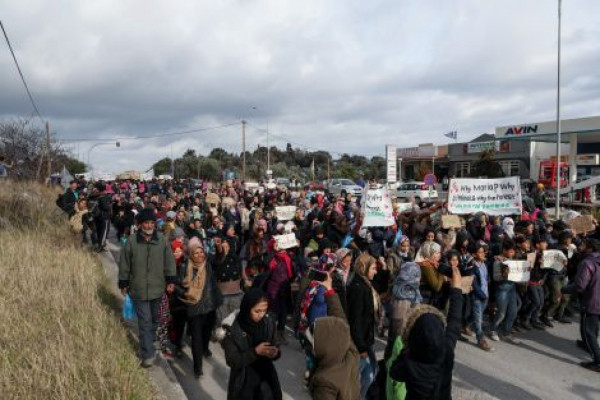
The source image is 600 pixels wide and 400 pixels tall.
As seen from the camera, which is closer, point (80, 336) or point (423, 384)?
point (423, 384)

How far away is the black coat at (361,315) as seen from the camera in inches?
180

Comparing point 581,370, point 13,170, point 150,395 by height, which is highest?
point 13,170

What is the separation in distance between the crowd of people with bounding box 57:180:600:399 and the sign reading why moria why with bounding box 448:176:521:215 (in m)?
0.57

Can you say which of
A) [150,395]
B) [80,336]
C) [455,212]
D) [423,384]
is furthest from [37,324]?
[455,212]

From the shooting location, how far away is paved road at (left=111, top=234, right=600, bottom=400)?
5.34 m

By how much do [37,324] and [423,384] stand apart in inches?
195

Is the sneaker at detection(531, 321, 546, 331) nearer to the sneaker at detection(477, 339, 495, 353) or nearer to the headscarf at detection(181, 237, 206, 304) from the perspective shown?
the sneaker at detection(477, 339, 495, 353)

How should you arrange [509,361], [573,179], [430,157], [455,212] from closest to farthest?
1. [509,361]
2. [455,212]
3. [573,179]
4. [430,157]

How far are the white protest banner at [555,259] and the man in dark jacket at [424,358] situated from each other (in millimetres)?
5099

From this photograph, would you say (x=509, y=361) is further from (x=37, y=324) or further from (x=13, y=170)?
(x=13, y=170)

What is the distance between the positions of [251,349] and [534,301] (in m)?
5.39

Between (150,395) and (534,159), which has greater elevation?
Answer: (534,159)

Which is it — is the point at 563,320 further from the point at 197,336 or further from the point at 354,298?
the point at 197,336

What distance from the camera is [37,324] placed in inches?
230
